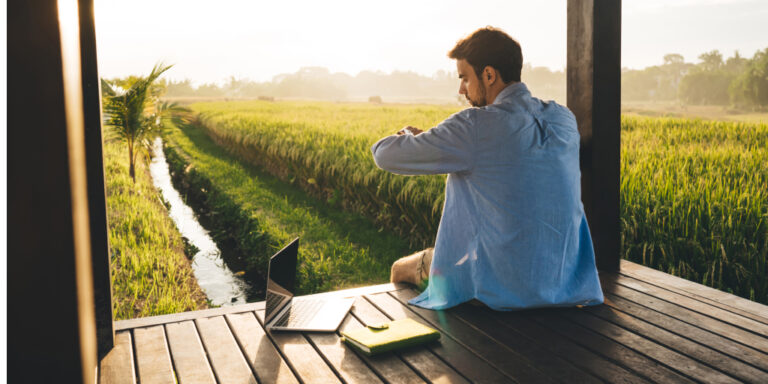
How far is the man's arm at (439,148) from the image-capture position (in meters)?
2.23

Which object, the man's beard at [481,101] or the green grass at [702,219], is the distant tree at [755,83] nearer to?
the green grass at [702,219]

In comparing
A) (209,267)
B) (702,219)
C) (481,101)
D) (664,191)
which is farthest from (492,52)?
(209,267)

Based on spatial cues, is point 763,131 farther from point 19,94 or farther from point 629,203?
point 19,94

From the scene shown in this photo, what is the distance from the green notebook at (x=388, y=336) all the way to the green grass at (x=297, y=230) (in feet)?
7.79

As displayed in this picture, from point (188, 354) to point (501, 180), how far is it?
1246mm

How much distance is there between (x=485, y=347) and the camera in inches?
83.7

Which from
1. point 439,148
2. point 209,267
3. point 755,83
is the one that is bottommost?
point 209,267

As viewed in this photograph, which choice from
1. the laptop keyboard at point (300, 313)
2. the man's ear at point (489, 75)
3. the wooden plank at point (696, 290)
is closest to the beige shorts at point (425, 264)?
the laptop keyboard at point (300, 313)

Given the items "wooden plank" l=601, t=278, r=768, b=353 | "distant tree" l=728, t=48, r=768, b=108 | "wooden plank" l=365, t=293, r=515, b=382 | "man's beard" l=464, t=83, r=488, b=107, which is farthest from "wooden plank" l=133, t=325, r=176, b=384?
"distant tree" l=728, t=48, r=768, b=108

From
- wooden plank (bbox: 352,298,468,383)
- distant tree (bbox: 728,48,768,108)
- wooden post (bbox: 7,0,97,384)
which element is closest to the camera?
wooden post (bbox: 7,0,97,384)

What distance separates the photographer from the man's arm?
7.30 ft

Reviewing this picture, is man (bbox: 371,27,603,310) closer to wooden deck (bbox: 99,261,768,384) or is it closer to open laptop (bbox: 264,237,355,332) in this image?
wooden deck (bbox: 99,261,768,384)

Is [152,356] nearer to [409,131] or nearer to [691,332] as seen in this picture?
[409,131]

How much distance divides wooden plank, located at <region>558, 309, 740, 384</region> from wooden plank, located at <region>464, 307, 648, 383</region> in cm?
16
